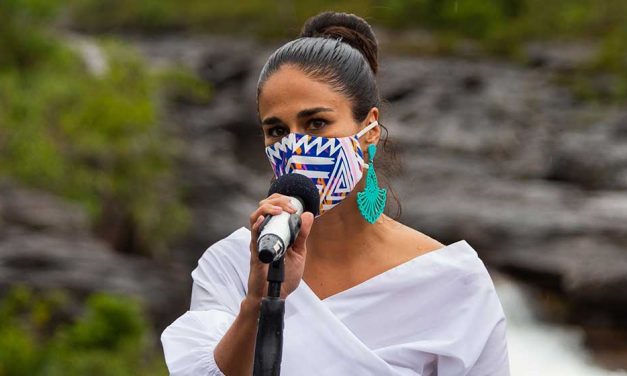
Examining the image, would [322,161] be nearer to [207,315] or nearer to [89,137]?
[207,315]

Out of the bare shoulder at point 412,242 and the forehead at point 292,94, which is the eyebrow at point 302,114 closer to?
the forehead at point 292,94

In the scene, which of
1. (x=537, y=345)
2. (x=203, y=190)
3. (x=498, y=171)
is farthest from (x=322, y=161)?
(x=498, y=171)

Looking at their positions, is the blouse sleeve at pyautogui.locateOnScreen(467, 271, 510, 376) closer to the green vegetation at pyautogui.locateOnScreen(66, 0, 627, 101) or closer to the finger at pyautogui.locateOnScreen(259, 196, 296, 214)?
the finger at pyautogui.locateOnScreen(259, 196, 296, 214)

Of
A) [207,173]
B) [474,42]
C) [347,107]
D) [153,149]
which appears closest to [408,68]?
[474,42]

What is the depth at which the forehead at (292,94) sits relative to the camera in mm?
2240

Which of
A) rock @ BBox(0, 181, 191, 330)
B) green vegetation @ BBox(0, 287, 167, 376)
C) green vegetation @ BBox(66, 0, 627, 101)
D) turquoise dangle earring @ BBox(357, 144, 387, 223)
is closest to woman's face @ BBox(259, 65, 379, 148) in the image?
turquoise dangle earring @ BBox(357, 144, 387, 223)

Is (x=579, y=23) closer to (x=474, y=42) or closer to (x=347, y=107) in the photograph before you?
(x=474, y=42)

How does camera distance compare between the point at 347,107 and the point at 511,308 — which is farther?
the point at 511,308

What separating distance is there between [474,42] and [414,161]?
17003mm

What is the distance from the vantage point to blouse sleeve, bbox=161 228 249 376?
2195mm

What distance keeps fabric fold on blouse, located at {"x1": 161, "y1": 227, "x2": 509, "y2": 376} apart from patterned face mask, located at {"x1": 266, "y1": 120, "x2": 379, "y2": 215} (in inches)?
9.4

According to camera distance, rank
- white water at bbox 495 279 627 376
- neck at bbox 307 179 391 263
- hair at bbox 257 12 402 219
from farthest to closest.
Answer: white water at bbox 495 279 627 376
neck at bbox 307 179 391 263
hair at bbox 257 12 402 219

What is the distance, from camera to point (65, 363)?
9.25m

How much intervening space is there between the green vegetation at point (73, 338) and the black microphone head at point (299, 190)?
24.8 feet
